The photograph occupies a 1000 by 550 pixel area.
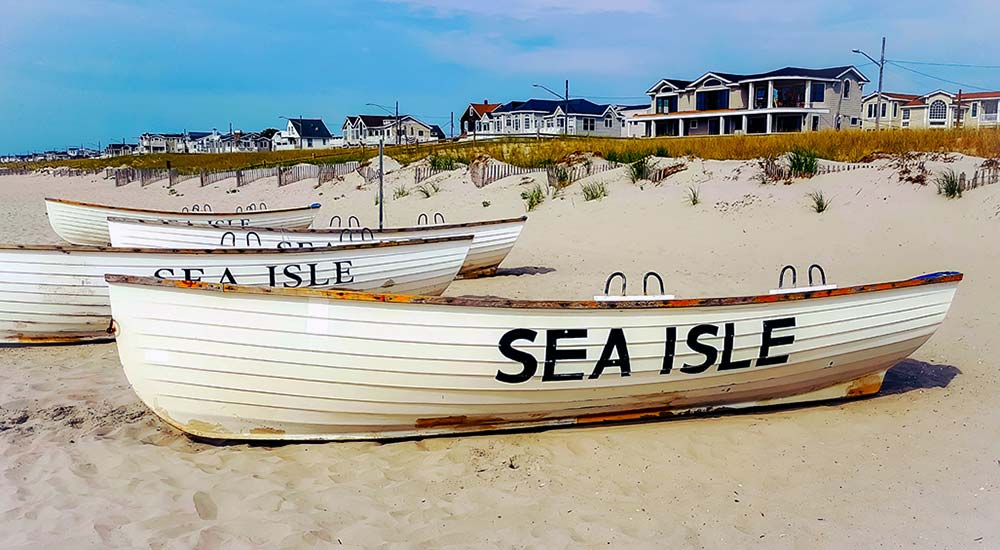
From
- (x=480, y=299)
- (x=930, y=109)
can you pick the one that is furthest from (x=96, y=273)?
(x=930, y=109)

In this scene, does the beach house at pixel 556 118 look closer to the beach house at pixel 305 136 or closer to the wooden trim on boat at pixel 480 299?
the beach house at pixel 305 136

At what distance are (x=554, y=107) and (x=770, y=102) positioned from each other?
26599 mm

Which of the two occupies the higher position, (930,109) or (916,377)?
(930,109)

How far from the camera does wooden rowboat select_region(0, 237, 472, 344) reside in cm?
733

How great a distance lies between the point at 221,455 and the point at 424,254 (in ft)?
13.7

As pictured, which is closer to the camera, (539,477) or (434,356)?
(539,477)

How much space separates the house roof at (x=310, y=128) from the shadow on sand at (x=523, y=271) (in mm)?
85120

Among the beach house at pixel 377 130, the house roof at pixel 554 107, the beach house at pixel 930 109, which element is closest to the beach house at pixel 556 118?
the house roof at pixel 554 107

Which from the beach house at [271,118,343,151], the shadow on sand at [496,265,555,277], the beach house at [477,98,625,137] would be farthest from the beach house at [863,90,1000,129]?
the beach house at [271,118,343,151]

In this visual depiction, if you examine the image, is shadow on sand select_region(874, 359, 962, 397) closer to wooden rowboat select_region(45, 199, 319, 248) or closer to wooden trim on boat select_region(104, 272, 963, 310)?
wooden trim on boat select_region(104, 272, 963, 310)

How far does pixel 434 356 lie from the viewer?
4570 mm

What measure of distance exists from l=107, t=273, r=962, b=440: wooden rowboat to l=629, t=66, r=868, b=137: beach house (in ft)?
140

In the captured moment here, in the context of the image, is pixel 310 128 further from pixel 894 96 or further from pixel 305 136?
pixel 894 96

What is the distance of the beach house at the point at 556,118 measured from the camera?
6731 cm
